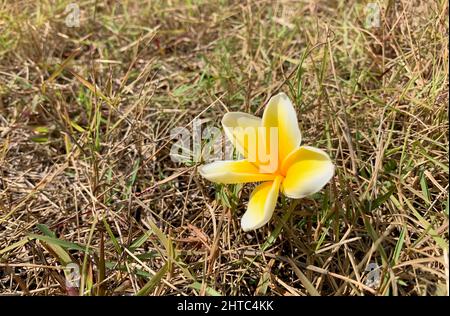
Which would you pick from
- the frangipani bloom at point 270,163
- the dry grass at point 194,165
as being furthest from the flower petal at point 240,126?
the dry grass at point 194,165

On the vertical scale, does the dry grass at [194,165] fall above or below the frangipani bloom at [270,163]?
below

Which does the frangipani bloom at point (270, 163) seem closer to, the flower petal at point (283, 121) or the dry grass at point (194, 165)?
the flower petal at point (283, 121)

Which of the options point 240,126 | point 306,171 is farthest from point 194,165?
point 306,171

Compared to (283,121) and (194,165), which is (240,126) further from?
(194,165)

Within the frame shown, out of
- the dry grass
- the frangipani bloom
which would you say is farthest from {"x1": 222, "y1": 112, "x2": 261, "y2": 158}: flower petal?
the dry grass

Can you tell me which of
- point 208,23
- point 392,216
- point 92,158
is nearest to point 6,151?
point 92,158

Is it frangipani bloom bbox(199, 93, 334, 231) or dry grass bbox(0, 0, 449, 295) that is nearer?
frangipani bloom bbox(199, 93, 334, 231)

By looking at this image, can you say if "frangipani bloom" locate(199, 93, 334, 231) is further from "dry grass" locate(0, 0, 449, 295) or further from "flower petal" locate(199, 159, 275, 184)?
"dry grass" locate(0, 0, 449, 295)
